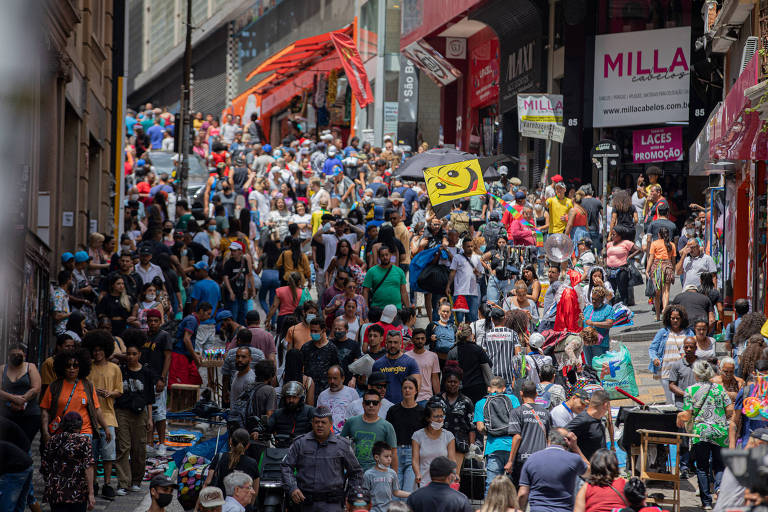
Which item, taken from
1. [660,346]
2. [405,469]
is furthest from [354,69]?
[405,469]

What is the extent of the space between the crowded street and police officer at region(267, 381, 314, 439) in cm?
3

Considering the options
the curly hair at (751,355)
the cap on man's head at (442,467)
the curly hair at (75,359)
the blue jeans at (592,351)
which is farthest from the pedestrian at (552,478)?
the blue jeans at (592,351)

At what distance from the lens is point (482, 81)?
138 ft

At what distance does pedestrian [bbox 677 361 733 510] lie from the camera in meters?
11.3

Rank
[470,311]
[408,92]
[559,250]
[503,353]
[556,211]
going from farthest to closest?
[408,92], [556,211], [559,250], [470,311], [503,353]

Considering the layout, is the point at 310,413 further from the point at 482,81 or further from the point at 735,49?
the point at 482,81

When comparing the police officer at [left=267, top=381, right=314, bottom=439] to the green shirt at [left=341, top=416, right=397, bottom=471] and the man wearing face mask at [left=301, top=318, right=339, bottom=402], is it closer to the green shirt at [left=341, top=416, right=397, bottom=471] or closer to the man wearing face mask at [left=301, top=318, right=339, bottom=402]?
the green shirt at [left=341, top=416, right=397, bottom=471]

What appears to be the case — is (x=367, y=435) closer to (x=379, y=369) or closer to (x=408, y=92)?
(x=379, y=369)

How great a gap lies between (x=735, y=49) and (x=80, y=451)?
17874 millimetres

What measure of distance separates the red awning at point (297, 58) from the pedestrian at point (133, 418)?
123 feet

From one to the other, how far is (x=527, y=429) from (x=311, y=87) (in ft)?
154

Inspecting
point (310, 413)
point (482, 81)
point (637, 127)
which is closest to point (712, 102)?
point (637, 127)

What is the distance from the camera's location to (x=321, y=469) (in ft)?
31.5

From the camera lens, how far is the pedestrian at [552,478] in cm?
907
